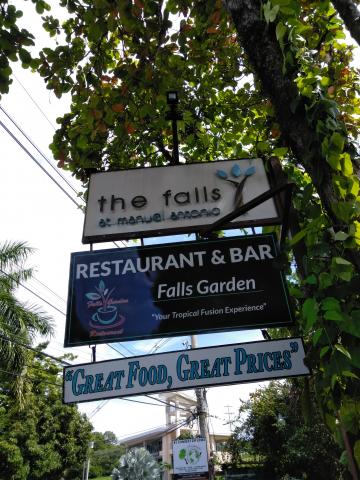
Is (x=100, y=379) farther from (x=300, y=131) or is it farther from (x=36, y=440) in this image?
(x=36, y=440)

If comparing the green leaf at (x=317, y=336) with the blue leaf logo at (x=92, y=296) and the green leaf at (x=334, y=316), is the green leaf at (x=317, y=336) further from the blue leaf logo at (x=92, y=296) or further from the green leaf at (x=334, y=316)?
the blue leaf logo at (x=92, y=296)

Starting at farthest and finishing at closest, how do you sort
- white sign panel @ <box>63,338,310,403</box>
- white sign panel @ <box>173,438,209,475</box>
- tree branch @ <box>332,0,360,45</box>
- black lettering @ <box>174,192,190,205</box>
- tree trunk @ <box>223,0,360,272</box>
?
white sign panel @ <box>173,438,209,475</box>, black lettering @ <box>174,192,190,205</box>, white sign panel @ <box>63,338,310,403</box>, tree branch @ <box>332,0,360,45</box>, tree trunk @ <box>223,0,360,272</box>

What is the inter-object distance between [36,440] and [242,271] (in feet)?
74.7

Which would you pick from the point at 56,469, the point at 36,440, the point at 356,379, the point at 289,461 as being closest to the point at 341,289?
the point at 356,379

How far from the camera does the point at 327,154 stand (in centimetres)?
160

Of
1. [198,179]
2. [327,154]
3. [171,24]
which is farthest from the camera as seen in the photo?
[171,24]

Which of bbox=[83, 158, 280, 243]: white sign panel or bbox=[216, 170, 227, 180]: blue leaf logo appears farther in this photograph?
bbox=[216, 170, 227, 180]: blue leaf logo

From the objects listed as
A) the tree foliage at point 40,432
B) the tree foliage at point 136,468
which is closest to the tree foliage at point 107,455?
the tree foliage at point 136,468

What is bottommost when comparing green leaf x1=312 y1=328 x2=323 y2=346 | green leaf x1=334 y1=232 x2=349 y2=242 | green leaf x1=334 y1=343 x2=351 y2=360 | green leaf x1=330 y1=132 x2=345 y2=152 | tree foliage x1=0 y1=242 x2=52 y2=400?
green leaf x1=334 y1=343 x2=351 y2=360

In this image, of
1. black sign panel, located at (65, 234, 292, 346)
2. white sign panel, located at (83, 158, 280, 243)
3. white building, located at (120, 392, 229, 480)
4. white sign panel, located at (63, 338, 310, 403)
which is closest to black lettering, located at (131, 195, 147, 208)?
white sign panel, located at (83, 158, 280, 243)

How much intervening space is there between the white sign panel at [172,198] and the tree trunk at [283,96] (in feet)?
3.67

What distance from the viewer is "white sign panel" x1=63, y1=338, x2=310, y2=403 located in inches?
90.9

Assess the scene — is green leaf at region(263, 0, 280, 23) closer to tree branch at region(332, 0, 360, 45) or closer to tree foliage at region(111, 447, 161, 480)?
tree branch at region(332, 0, 360, 45)

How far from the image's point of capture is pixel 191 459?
1133 inches
